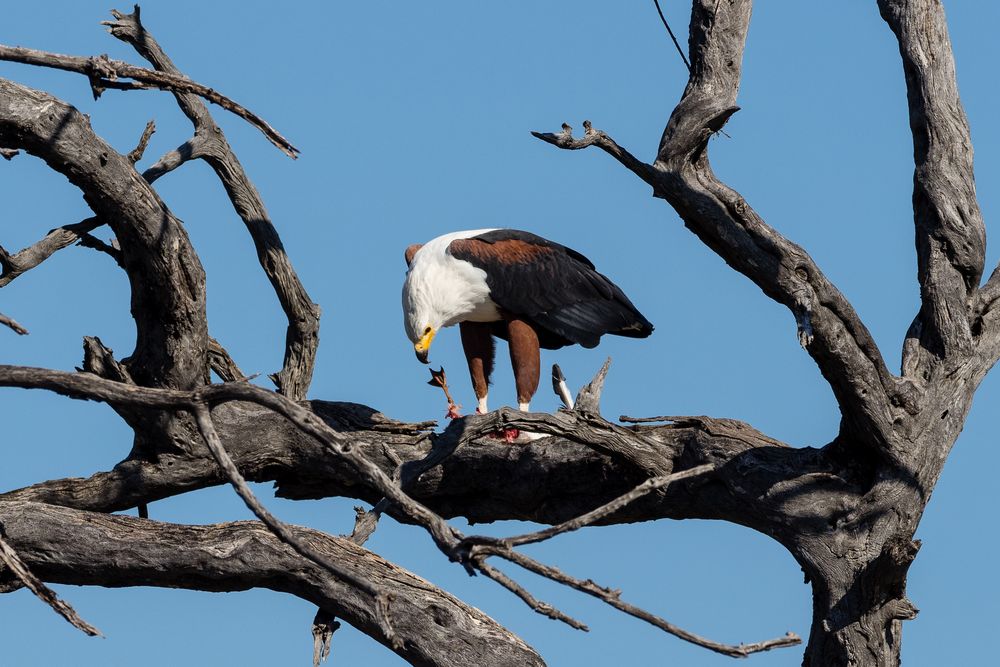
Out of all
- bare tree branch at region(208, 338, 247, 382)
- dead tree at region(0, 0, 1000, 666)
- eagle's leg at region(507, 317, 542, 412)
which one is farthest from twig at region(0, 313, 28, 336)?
eagle's leg at region(507, 317, 542, 412)

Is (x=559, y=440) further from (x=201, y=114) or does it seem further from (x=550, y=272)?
(x=201, y=114)

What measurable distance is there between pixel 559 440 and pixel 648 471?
41 centimetres

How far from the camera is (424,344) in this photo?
682 cm

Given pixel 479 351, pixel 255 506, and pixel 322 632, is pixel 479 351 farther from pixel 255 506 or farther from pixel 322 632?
pixel 255 506

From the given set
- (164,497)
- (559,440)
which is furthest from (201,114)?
(559,440)

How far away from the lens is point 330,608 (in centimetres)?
504

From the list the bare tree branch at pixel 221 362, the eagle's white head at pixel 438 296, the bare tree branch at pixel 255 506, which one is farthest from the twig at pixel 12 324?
the eagle's white head at pixel 438 296

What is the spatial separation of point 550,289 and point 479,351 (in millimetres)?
553

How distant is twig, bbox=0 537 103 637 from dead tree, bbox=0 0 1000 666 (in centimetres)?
1

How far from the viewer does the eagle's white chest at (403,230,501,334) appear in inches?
266

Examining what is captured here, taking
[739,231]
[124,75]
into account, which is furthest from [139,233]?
[739,231]

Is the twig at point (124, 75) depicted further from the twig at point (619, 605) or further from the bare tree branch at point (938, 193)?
the bare tree branch at point (938, 193)

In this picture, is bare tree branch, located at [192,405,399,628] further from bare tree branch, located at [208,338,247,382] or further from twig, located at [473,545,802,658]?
bare tree branch, located at [208,338,247,382]

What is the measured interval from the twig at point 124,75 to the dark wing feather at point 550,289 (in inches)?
93.1
